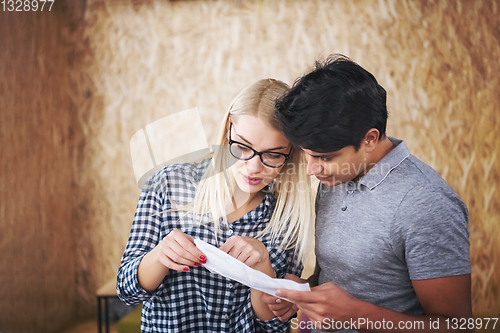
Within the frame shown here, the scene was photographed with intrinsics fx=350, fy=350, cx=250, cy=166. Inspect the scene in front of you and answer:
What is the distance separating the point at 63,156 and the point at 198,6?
155 centimetres

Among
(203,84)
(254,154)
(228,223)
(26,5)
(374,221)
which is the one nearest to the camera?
(374,221)

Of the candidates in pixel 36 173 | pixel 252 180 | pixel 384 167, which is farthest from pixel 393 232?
pixel 36 173

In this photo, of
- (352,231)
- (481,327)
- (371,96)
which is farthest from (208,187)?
(481,327)

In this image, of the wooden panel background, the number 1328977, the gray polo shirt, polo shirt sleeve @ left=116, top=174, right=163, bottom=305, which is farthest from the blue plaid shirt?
the number 1328977

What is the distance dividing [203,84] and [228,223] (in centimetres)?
177

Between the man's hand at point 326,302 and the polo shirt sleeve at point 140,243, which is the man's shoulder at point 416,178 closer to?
the man's hand at point 326,302

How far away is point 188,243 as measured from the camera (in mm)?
920

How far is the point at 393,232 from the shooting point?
0.84 meters

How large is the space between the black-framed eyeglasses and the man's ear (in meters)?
0.24

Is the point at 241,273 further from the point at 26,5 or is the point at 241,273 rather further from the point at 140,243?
the point at 26,5

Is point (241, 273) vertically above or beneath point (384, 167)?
beneath

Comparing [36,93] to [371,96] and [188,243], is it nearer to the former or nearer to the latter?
[188,243]

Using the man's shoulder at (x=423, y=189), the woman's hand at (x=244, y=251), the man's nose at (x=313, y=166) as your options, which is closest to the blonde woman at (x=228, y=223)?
the woman's hand at (x=244, y=251)

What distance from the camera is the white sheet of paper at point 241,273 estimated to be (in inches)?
34.2
